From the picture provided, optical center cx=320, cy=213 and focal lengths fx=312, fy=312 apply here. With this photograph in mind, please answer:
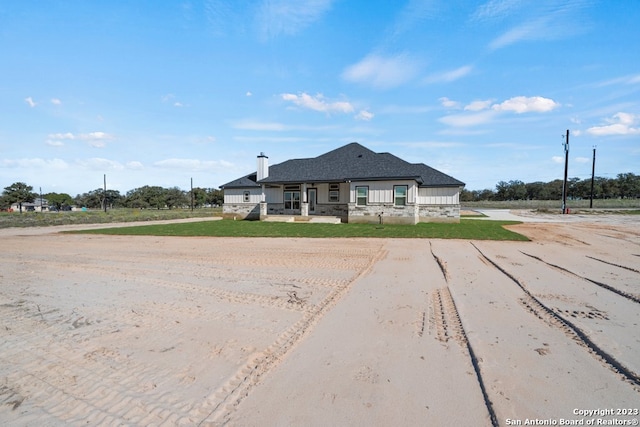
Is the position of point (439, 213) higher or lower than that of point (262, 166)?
lower

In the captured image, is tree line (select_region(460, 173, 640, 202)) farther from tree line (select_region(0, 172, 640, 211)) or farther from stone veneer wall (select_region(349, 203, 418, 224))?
stone veneer wall (select_region(349, 203, 418, 224))

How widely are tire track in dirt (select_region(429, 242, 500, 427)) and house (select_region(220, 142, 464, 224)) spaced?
16.2 m

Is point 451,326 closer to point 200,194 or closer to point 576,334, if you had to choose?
point 576,334

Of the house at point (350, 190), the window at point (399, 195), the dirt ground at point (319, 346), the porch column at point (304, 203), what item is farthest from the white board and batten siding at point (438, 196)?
the dirt ground at point (319, 346)

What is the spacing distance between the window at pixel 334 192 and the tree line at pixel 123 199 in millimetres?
38220

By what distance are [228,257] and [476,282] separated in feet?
22.9

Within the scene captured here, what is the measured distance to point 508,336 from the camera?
13.4 feet

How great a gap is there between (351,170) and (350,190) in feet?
6.33

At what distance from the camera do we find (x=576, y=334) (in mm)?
4113

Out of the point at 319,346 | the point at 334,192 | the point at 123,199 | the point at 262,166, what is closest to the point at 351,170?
the point at 334,192

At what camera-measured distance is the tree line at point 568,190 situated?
308ft

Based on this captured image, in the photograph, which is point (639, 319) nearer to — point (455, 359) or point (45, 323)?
point (455, 359)

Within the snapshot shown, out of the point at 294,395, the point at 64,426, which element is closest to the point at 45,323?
the point at 64,426

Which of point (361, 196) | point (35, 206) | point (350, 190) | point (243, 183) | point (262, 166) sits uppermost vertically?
point (262, 166)
